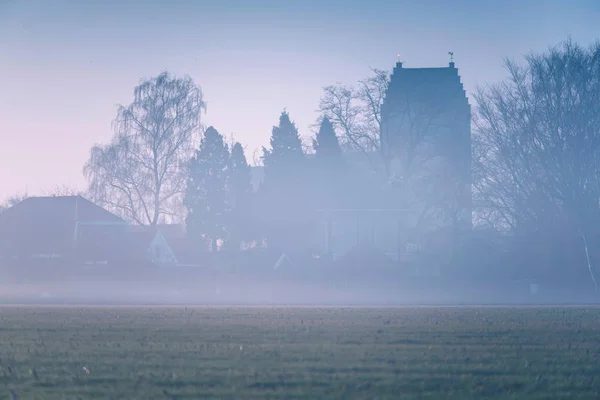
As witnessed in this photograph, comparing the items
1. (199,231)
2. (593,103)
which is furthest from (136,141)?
(593,103)

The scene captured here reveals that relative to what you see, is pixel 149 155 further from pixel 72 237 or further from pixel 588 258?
pixel 588 258

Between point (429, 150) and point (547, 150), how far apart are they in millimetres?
17871

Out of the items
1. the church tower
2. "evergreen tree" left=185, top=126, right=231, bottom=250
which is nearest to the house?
"evergreen tree" left=185, top=126, right=231, bottom=250

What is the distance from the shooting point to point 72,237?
60.3 meters

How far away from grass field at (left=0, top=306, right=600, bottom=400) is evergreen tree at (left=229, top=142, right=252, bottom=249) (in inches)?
1472

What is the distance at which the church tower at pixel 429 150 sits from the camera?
176 ft

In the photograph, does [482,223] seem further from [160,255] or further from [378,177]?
[160,255]

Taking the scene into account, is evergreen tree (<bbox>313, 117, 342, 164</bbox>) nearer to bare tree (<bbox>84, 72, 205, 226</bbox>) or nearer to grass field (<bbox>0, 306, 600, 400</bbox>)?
bare tree (<bbox>84, 72, 205, 226</bbox>)

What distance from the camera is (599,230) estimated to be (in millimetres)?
47656

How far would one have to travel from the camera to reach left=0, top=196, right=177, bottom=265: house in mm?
53625

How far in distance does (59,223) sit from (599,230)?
38.0 meters

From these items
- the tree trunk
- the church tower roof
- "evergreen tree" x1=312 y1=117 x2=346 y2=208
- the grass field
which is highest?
the church tower roof

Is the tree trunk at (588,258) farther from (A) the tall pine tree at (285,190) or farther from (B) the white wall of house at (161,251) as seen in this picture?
(B) the white wall of house at (161,251)

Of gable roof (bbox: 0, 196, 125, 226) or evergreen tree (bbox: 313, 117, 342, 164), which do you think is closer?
evergreen tree (bbox: 313, 117, 342, 164)
